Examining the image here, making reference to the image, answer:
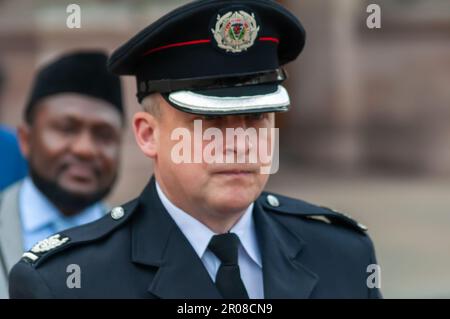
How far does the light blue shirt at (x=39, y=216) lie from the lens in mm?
3721

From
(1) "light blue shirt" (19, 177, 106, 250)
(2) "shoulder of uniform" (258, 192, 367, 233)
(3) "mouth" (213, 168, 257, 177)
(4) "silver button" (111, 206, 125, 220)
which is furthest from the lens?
(1) "light blue shirt" (19, 177, 106, 250)

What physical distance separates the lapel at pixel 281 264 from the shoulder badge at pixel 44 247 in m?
0.53

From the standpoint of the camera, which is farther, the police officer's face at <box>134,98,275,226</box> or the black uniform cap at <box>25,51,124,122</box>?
the black uniform cap at <box>25,51,124,122</box>

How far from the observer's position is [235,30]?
245cm

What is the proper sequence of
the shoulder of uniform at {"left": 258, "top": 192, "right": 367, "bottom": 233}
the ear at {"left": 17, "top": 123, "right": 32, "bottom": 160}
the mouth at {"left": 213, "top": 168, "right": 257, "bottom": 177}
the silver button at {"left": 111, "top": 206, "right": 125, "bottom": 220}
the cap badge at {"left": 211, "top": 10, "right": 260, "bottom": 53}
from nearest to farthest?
the mouth at {"left": 213, "top": 168, "right": 257, "bottom": 177}
the cap badge at {"left": 211, "top": 10, "right": 260, "bottom": 53}
the silver button at {"left": 111, "top": 206, "right": 125, "bottom": 220}
the shoulder of uniform at {"left": 258, "top": 192, "right": 367, "bottom": 233}
the ear at {"left": 17, "top": 123, "right": 32, "bottom": 160}

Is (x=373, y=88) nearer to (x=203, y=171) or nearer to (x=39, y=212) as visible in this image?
(x=39, y=212)

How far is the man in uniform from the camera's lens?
7.74ft

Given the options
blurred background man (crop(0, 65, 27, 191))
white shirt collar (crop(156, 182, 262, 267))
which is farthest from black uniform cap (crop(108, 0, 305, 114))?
blurred background man (crop(0, 65, 27, 191))

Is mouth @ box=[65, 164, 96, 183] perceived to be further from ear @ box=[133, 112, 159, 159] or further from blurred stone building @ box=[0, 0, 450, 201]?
blurred stone building @ box=[0, 0, 450, 201]

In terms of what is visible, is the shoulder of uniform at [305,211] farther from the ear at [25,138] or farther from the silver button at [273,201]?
the ear at [25,138]

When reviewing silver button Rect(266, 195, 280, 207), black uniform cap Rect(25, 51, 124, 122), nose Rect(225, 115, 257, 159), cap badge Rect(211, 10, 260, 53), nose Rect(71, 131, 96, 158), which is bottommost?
silver button Rect(266, 195, 280, 207)

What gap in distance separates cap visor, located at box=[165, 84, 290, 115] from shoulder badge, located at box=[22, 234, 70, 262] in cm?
51

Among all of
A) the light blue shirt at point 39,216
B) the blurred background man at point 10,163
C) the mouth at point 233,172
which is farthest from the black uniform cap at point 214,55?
the blurred background man at point 10,163
